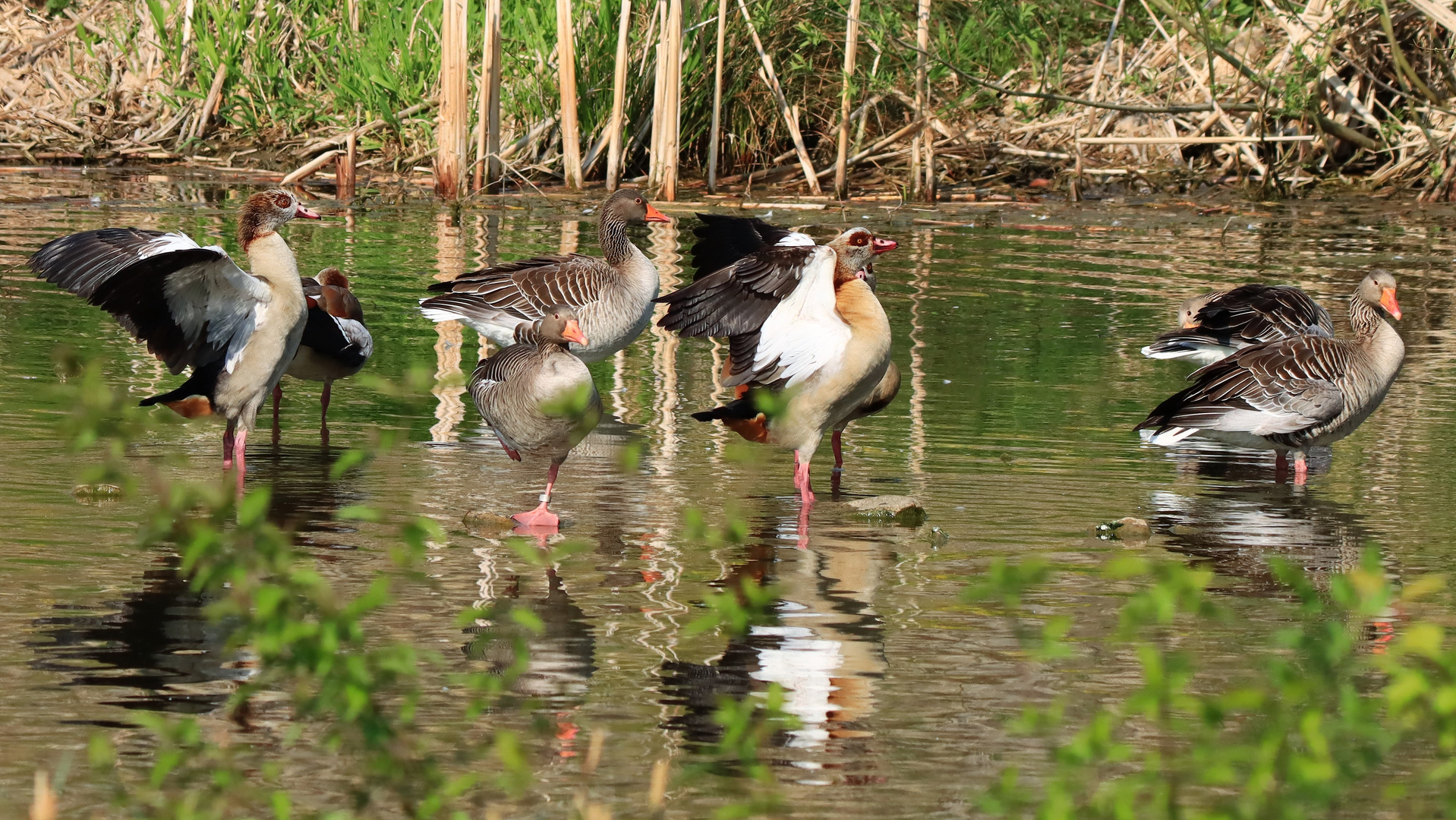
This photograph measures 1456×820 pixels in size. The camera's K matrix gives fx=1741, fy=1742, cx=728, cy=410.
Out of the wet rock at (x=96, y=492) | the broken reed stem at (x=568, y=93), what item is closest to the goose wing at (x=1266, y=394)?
the wet rock at (x=96, y=492)

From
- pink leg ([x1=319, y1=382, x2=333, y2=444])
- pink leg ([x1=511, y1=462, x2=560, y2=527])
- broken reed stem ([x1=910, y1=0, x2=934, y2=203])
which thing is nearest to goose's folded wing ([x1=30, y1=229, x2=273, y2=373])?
pink leg ([x1=319, y1=382, x2=333, y2=444])

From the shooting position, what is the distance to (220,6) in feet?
70.4

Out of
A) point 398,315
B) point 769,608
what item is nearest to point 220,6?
point 398,315

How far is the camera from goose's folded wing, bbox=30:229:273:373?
7516 mm

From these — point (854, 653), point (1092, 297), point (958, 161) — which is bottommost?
point (854, 653)

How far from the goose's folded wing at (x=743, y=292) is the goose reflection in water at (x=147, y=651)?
3454 millimetres

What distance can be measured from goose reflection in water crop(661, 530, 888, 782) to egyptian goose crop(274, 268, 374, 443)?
3.27 m

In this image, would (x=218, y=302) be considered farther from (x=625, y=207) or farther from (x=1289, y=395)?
(x=1289, y=395)

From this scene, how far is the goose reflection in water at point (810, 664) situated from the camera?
492 centimetres

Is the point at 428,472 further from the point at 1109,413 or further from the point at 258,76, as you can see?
the point at 258,76

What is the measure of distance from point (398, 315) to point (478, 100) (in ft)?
22.3

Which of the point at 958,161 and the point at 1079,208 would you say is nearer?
the point at 1079,208

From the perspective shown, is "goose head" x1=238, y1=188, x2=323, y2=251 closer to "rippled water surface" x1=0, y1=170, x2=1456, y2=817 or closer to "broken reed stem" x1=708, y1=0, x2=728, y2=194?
"rippled water surface" x1=0, y1=170, x2=1456, y2=817

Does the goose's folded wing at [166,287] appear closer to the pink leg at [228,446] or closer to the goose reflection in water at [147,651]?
the pink leg at [228,446]
